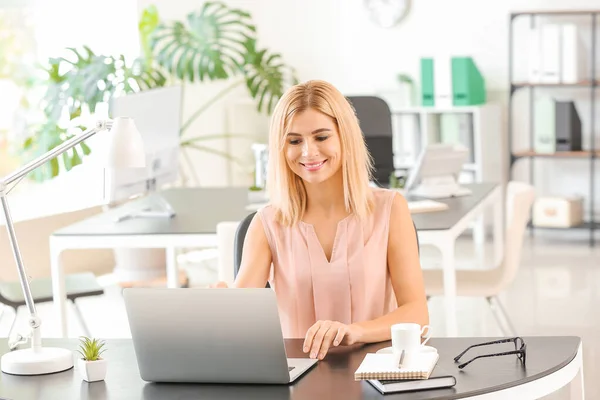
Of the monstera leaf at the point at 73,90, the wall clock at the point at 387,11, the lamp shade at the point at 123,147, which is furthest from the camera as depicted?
the wall clock at the point at 387,11

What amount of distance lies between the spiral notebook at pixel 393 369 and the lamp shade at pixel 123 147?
25.0 inches

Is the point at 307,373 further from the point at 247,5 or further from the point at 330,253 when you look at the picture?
the point at 247,5

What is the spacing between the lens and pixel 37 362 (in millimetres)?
2252

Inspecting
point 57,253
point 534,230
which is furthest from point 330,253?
point 534,230

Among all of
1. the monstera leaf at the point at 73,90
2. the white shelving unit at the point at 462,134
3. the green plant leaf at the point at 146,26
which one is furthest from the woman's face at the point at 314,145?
the white shelving unit at the point at 462,134

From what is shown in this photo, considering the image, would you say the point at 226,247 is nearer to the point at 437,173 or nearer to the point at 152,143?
the point at 152,143

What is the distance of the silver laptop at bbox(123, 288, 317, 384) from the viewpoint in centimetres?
204

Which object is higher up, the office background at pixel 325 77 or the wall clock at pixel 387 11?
the wall clock at pixel 387 11

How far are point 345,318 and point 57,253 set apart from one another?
180cm

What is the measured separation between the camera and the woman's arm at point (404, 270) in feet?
8.42

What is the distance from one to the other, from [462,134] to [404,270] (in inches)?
189

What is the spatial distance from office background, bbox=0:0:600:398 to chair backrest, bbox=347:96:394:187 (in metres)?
0.99

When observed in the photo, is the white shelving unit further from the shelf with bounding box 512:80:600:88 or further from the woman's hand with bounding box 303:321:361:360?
the woman's hand with bounding box 303:321:361:360

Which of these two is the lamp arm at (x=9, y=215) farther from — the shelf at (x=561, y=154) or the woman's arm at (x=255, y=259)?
the shelf at (x=561, y=154)
